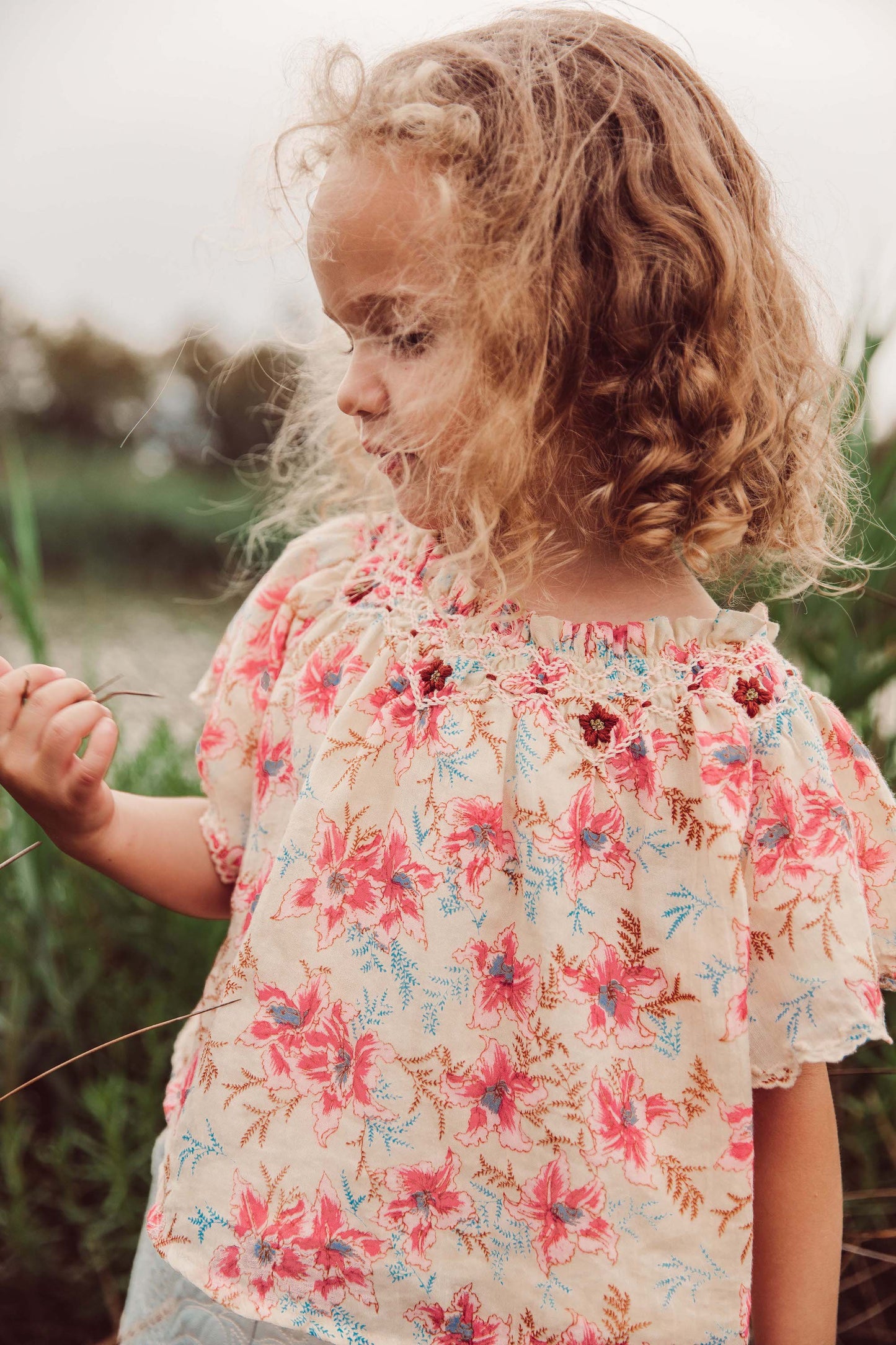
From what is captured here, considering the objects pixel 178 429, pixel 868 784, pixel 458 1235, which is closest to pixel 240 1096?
pixel 458 1235

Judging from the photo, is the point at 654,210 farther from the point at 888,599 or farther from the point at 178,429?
the point at 178,429

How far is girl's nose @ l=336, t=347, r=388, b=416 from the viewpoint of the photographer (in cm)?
65

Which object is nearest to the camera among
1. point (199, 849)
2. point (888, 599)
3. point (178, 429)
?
point (199, 849)

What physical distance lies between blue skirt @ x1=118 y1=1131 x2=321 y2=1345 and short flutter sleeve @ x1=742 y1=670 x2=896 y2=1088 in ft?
1.18

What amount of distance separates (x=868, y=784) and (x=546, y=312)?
1.30 ft

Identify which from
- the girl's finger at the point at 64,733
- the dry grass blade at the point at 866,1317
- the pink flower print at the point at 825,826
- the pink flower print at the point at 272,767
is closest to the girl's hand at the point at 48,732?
the girl's finger at the point at 64,733

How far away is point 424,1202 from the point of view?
2.07 feet

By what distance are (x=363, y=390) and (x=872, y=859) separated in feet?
1.57

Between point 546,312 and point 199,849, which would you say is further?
point 199,849

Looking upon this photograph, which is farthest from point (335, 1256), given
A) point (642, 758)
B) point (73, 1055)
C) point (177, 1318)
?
point (73, 1055)

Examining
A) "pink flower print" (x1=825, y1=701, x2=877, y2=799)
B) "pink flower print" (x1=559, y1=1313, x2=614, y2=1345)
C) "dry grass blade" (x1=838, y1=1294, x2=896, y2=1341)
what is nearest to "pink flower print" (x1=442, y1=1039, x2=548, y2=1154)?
"pink flower print" (x1=559, y1=1313, x2=614, y2=1345)

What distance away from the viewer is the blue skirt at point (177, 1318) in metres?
0.65

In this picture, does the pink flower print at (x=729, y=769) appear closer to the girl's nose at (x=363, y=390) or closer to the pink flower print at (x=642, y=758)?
the pink flower print at (x=642, y=758)

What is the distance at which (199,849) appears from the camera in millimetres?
774
